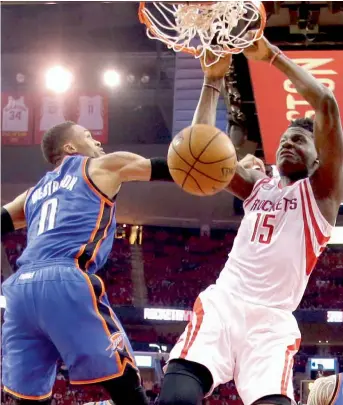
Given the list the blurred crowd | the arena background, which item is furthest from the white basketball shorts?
the blurred crowd

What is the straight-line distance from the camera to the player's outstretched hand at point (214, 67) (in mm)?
3545

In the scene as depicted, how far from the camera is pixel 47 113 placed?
1536cm

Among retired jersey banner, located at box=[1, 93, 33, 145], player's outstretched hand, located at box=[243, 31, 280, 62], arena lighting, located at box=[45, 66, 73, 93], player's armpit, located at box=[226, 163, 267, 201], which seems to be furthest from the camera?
arena lighting, located at box=[45, 66, 73, 93]

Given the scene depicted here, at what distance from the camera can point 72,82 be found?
16234mm

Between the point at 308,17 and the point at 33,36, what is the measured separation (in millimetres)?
13321

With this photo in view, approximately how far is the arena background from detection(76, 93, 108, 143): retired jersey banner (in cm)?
5

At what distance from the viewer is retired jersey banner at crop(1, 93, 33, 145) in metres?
15.5

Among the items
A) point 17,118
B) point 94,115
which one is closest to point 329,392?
point 94,115

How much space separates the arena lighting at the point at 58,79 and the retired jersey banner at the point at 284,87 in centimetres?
977

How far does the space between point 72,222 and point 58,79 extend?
13362mm

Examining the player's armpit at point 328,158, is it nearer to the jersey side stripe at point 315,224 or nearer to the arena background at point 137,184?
the jersey side stripe at point 315,224

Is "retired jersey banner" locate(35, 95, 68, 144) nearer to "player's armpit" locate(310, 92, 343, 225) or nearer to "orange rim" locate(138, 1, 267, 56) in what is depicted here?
"orange rim" locate(138, 1, 267, 56)

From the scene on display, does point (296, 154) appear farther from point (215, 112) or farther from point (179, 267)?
point (179, 267)

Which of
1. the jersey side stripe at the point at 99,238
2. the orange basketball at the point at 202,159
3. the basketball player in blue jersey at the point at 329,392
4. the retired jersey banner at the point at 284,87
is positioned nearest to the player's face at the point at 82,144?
the jersey side stripe at the point at 99,238
